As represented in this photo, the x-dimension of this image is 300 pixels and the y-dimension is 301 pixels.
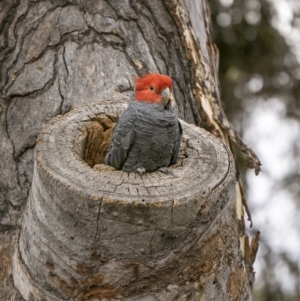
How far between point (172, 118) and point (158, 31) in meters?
0.93

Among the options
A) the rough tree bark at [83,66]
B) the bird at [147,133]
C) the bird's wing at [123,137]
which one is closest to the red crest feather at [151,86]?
the bird at [147,133]

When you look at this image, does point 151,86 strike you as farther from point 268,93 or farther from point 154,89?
point 268,93

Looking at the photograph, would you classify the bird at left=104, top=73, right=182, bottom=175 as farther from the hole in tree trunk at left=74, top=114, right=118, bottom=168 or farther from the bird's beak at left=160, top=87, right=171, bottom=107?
the hole in tree trunk at left=74, top=114, right=118, bottom=168

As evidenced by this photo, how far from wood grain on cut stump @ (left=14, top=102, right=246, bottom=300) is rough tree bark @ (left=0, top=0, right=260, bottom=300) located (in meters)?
0.48

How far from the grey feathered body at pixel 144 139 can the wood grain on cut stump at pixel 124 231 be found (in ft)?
0.71

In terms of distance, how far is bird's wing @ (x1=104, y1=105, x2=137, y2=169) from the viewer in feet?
9.20

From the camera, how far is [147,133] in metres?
2.88

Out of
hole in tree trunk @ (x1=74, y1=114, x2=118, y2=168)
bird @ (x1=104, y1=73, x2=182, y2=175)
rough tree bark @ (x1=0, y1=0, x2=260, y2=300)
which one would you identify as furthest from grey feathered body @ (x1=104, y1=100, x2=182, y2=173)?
rough tree bark @ (x1=0, y1=0, x2=260, y2=300)

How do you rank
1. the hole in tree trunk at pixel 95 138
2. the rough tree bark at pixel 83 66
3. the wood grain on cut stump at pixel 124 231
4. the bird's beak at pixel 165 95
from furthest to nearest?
the rough tree bark at pixel 83 66 → the bird's beak at pixel 165 95 → the hole in tree trunk at pixel 95 138 → the wood grain on cut stump at pixel 124 231

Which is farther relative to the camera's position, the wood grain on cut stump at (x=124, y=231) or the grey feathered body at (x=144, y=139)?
the grey feathered body at (x=144, y=139)

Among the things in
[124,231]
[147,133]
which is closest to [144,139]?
[147,133]

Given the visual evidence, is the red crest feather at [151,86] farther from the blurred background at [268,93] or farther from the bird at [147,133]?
the blurred background at [268,93]

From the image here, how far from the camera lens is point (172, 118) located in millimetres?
2889

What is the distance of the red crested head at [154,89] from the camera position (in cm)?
287
